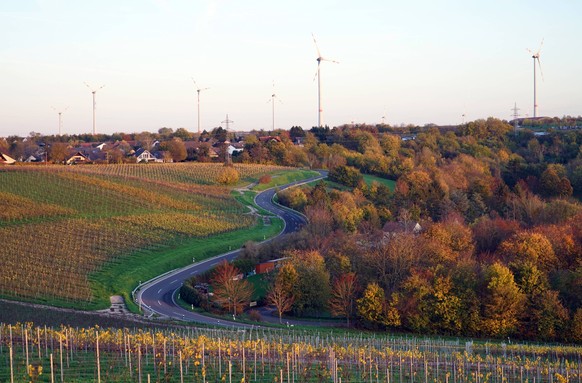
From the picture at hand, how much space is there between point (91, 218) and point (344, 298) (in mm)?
24985

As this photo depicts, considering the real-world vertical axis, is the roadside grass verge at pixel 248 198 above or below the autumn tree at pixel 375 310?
above

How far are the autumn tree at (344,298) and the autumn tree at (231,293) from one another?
4286mm

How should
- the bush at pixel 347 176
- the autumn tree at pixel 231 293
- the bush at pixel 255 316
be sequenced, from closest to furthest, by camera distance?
the bush at pixel 255 316, the autumn tree at pixel 231 293, the bush at pixel 347 176

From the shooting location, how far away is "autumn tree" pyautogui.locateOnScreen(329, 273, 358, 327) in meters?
34.2

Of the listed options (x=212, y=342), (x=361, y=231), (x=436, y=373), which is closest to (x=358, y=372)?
(x=436, y=373)

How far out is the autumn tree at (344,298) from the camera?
34.2 meters

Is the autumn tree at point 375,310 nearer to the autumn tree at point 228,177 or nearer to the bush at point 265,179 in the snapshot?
the autumn tree at point 228,177

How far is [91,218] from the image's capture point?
173ft

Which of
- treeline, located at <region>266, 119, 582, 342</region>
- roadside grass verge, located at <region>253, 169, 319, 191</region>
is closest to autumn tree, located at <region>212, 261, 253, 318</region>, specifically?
treeline, located at <region>266, 119, 582, 342</region>

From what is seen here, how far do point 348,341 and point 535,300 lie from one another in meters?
10.8

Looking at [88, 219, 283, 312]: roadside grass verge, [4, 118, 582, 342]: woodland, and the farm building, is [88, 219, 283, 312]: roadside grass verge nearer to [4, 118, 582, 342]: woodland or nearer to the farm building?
[4, 118, 582, 342]: woodland

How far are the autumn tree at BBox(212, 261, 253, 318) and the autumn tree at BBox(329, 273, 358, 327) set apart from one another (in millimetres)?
4286

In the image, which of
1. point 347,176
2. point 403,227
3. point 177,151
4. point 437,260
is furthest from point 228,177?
point 437,260

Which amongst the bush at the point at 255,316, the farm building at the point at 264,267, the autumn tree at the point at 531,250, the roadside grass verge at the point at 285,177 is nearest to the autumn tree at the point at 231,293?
the bush at the point at 255,316
